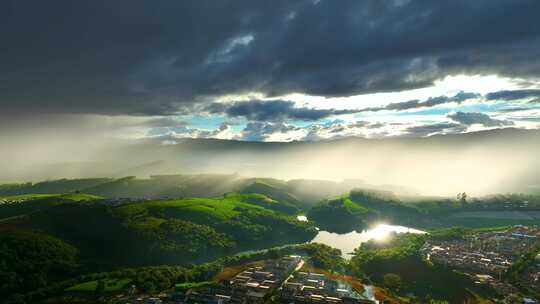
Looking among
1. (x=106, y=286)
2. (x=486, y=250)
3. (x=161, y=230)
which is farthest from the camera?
(x=161, y=230)

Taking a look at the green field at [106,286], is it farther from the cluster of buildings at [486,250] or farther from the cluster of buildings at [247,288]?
the cluster of buildings at [486,250]

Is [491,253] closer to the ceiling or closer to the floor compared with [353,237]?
closer to the ceiling

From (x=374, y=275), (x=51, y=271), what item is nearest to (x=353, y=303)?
(x=374, y=275)

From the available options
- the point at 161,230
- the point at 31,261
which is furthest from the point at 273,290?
the point at 31,261

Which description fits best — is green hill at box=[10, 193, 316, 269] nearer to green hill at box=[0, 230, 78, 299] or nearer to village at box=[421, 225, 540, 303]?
green hill at box=[0, 230, 78, 299]

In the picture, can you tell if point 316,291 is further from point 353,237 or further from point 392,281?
point 353,237

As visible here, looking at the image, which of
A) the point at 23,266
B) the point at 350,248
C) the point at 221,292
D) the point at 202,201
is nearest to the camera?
the point at 221,292

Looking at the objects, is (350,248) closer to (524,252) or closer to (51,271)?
(524,252)

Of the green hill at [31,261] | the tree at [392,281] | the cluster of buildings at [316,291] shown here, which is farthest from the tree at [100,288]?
the tree at [392,281]
